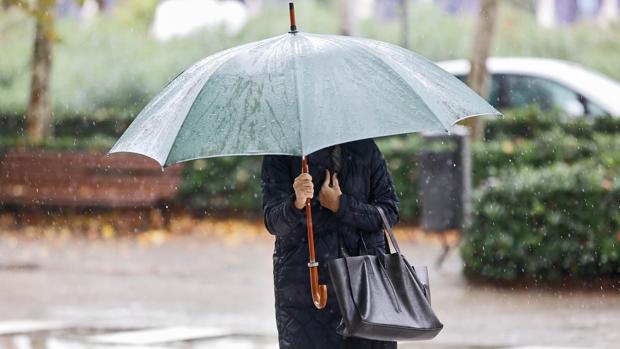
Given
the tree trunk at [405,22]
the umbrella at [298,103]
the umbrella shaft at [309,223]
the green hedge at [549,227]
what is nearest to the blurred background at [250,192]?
the green hedge at [549,227]

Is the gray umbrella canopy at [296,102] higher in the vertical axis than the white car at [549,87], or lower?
lower

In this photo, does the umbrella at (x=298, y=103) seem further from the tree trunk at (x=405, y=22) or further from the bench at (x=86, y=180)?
the tree trunk at (x=405, y=22)

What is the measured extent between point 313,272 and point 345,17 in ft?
34.9

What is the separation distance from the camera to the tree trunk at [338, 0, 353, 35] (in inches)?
595

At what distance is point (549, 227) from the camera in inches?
393

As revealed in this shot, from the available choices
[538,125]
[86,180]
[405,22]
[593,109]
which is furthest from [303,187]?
[405,22]

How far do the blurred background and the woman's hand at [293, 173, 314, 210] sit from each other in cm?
375

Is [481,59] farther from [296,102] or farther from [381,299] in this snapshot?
[296,102]

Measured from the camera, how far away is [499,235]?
33.2 ft

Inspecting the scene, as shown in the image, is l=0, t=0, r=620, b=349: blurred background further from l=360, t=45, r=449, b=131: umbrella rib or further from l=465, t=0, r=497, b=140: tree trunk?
l=360, t=45, r=449, b=131: umbrella rib

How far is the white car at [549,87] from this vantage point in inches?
624

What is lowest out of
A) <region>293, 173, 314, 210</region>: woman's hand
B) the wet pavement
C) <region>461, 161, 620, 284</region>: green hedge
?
the wet pavement

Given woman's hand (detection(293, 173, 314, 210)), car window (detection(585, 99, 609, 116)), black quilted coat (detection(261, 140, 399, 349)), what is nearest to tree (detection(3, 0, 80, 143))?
car window (detection(585, 99, 609, 116))

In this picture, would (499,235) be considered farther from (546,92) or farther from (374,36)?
(374,36)
